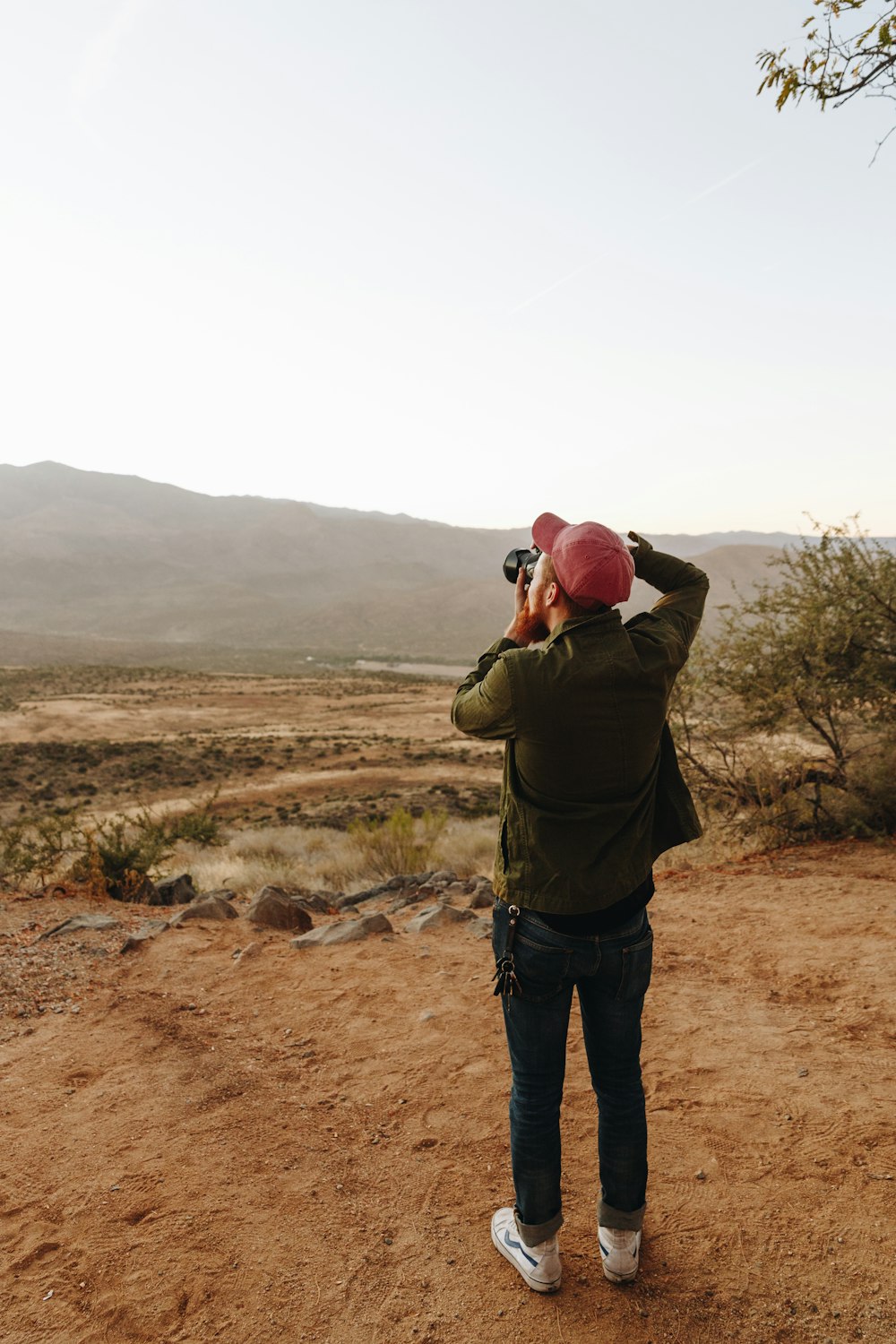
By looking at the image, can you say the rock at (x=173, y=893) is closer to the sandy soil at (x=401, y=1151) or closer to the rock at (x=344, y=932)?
the sandy soil at (x=401, y=1151)

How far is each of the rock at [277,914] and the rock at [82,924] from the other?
3.71 ft

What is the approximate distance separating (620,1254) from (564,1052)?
0.75m

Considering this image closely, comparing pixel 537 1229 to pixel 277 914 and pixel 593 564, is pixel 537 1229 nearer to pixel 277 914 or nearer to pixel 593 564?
pixel 593 564

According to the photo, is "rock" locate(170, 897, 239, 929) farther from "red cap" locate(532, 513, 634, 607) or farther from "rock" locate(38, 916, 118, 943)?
"red cap" locate(532, 513, 634, 607)

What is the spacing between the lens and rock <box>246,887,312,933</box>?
6969mm

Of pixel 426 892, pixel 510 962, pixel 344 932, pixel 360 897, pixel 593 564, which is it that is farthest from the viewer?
pixel 360 897

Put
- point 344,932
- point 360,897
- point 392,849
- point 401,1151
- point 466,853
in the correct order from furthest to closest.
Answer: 1. point 466,853
2. point 392,849
3. point 360,897
4. point 344,932
5. point 401,1151

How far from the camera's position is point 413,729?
3303cm

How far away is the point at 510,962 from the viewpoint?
2.37 m

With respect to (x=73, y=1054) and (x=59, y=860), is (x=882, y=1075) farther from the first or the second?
(x=59, y=860)

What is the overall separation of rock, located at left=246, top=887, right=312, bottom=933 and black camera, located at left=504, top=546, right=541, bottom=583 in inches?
201

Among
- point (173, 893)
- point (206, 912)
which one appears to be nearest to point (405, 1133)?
point (206, 912)

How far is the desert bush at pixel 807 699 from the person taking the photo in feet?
29.5

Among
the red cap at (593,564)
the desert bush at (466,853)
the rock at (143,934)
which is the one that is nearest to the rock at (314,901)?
the rock at (143,934)
